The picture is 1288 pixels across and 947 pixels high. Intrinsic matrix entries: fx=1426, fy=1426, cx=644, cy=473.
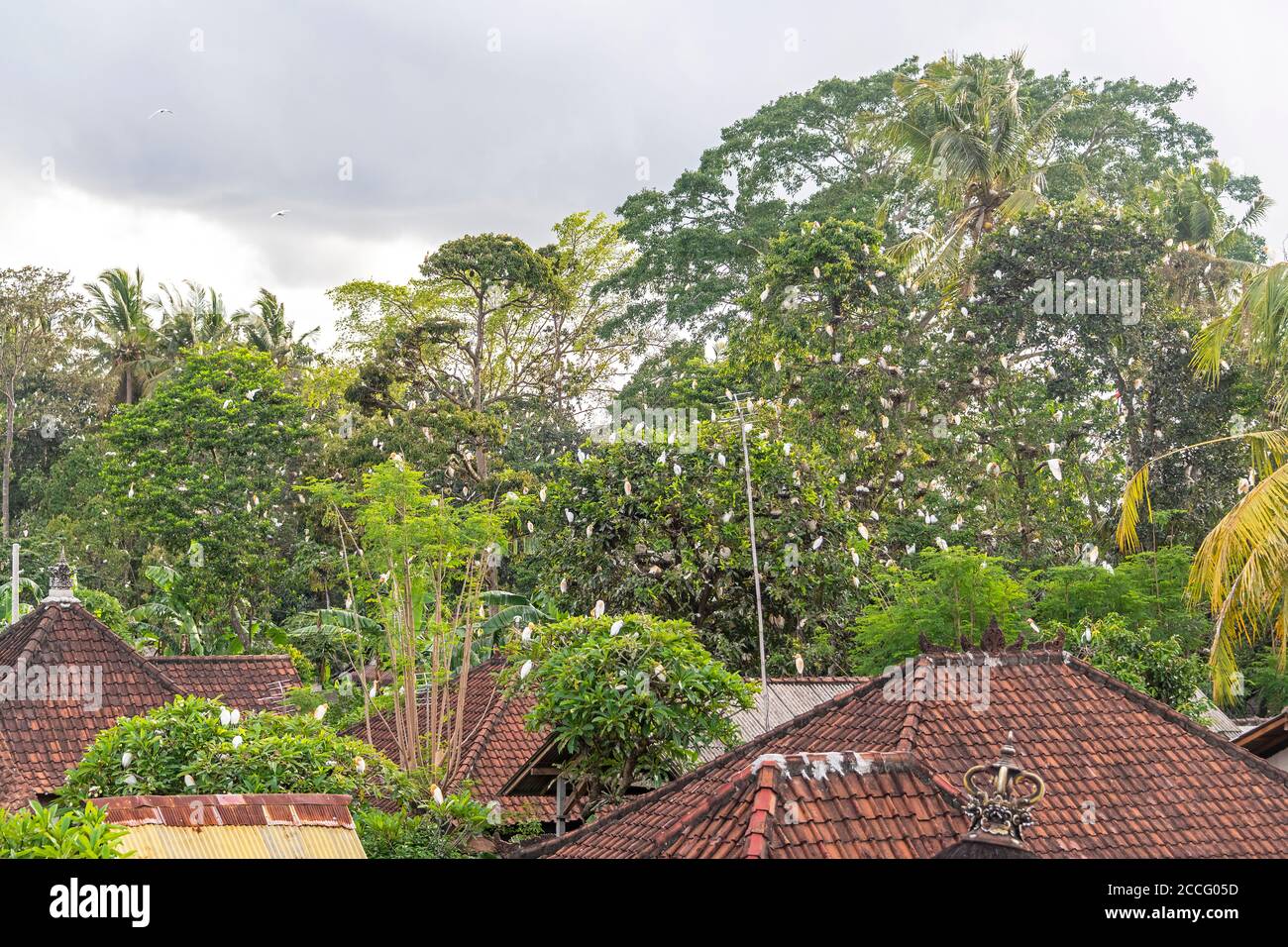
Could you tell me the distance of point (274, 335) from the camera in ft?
150

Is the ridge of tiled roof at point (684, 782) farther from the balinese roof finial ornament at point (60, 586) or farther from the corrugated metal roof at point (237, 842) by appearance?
the balinese roof finial ornament at point (60, 586)

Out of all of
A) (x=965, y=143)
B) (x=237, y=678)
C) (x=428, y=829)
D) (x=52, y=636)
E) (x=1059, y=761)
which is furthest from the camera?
(x=965, y=143)

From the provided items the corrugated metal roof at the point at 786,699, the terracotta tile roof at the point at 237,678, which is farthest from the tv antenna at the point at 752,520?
the terracotta tile roof at the point at 237,678

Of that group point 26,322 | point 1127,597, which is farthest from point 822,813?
point 26,322

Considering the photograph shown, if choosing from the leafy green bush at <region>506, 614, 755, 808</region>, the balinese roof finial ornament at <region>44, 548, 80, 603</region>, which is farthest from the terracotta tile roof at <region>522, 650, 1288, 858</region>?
the balinese roof finial ornament at <region>44, 548, 80, 603</region>

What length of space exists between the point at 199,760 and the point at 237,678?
345 inches

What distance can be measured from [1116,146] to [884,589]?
75.2 ft

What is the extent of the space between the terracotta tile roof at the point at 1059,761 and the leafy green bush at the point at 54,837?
524 centimetres

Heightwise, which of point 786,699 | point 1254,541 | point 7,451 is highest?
point 7,451

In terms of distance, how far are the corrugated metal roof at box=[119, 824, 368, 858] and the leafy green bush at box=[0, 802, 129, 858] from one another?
1.32 metres

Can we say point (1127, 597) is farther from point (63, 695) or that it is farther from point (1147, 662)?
point (63, 695)

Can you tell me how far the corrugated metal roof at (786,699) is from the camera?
17672mm
